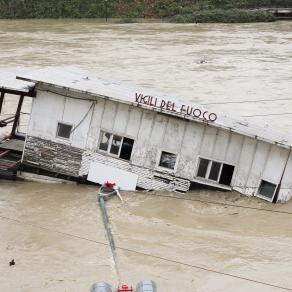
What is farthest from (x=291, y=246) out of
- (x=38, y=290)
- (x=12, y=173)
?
(x=12, y=173)

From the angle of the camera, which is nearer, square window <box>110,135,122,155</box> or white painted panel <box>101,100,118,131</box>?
white painted panel <box>101,100,118,131</box>

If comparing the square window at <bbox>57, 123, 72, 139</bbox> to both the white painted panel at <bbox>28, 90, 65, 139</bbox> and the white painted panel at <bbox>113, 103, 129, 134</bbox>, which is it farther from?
the white painted panel at <bbox>113, 103, 129, 134</bbox>

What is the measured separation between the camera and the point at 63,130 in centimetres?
1708

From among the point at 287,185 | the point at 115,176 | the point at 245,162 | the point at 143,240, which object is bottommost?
the point at 143,240

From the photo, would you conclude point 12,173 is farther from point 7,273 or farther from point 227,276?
point 227,276

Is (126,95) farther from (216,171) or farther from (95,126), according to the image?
(216,171)

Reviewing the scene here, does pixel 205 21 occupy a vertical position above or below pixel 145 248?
above

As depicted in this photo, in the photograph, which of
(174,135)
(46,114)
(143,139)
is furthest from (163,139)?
(46,114)

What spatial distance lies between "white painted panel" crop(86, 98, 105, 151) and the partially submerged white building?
30mm

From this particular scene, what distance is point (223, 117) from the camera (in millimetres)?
16078

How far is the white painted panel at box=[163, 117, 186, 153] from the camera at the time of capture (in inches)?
631

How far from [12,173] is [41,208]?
2.32 metres

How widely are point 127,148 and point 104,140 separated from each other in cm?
76

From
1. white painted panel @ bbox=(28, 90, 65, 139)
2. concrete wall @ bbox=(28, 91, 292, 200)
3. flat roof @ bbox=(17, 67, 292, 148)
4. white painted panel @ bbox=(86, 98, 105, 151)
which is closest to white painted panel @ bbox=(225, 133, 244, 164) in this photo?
concrete wall @ bbox=(28, 91, 292, 200)
